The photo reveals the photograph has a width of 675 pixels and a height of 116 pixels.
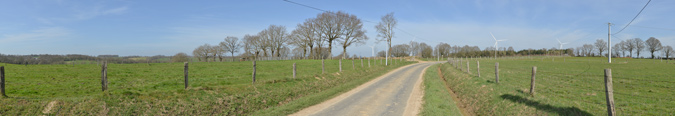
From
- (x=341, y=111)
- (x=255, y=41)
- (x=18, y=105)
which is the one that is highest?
(x=255, y=41)

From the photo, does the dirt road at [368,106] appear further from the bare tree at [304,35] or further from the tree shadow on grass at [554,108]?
the bare tree at [304,35]

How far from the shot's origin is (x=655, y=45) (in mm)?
109250

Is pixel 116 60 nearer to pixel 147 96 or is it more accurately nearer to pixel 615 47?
pixel 147 96

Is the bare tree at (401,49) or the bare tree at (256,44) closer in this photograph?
the bare tree at (256,44)

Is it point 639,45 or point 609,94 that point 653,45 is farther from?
point 609,94

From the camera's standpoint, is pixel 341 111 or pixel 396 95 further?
pixel 396 95

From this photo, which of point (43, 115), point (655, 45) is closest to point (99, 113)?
point (43, 115)

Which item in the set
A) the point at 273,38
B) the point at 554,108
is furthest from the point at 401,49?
the point at 554,108

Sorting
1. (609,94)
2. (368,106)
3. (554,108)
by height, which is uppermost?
(609,94)

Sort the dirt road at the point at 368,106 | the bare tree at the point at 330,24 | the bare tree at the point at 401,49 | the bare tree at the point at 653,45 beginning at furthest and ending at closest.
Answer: the bare tree at the point at 401,49 → the bare tree at the point at 653,45 → the bare tree at the point at 330,24 → the dirt road at the point at 368,106

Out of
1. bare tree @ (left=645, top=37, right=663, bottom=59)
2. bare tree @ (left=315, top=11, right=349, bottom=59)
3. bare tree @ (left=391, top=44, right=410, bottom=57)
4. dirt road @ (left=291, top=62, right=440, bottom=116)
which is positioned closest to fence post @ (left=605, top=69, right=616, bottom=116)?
dirt road @ (left=291, top=62, right=440, bottom=116)

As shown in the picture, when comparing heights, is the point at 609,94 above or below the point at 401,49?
below

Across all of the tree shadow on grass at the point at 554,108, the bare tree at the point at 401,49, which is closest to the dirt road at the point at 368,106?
the tree shadow on grass at the point at 554,108

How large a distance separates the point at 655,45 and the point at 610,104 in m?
152
